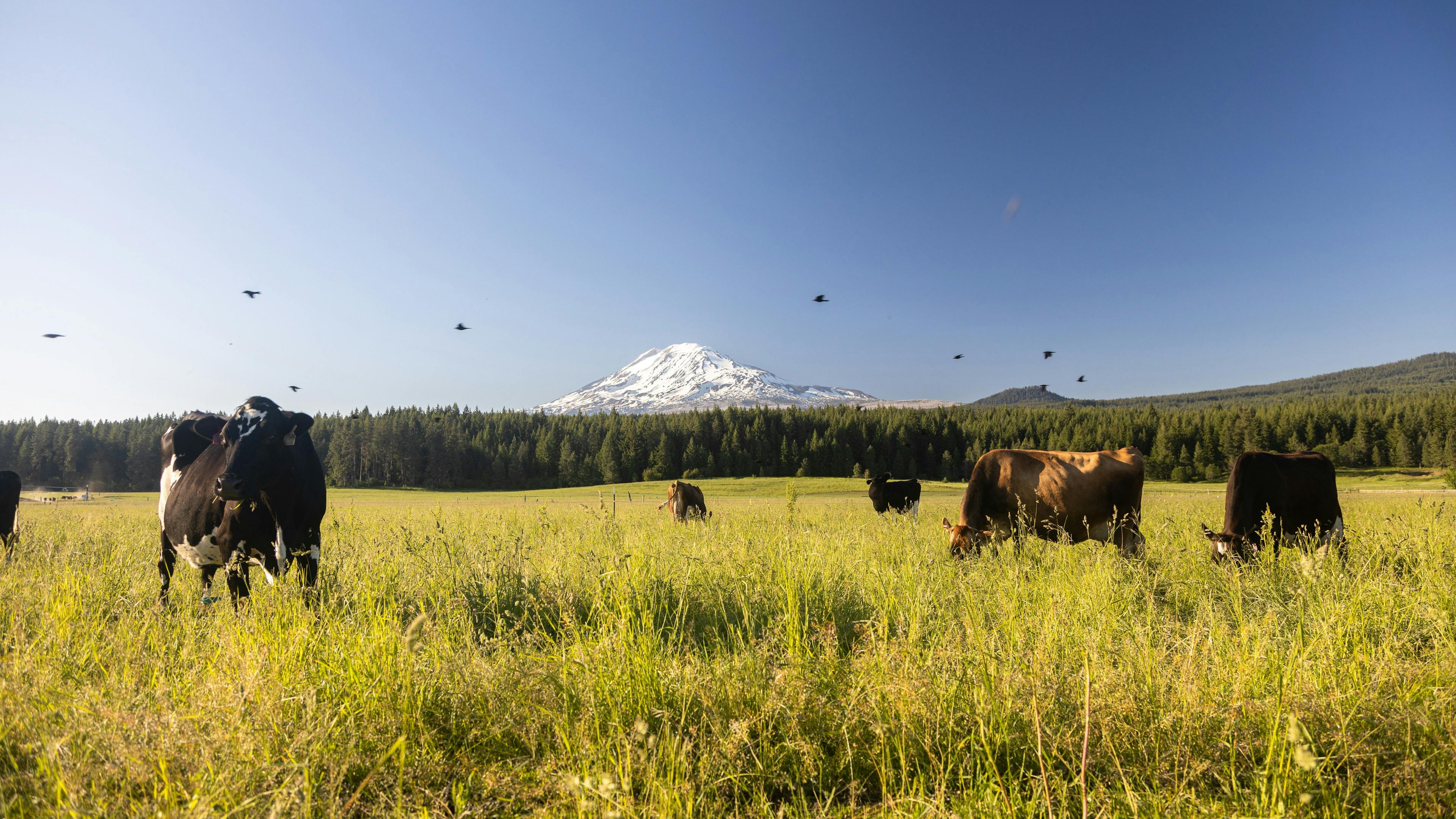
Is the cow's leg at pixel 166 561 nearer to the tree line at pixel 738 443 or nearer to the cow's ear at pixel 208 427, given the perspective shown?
the cow's ear at pixel 208 427

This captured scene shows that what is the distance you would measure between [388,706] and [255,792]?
1.89 ft

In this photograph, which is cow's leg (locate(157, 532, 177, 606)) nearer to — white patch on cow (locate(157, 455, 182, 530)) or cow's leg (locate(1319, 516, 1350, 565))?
white patch on cow (locate(157, 455, 182, 530))

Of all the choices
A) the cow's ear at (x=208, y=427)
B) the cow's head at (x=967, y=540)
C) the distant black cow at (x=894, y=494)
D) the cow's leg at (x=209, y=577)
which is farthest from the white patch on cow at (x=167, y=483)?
the distant black cow at (x=894, y=494)

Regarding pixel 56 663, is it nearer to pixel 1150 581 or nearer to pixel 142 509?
pixel 1150 581

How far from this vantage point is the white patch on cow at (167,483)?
6.00m

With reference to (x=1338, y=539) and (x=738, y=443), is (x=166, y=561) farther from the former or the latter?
(x=738, y=443)

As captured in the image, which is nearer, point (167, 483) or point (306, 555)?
point (306, 555)

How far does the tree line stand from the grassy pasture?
79.0 metres

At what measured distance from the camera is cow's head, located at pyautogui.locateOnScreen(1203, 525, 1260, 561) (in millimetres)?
6387

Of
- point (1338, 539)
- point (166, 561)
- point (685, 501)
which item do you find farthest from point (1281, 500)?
point (685, 501)

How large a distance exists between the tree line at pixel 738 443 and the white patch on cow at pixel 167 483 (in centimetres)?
7721

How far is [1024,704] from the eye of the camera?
2.71 m

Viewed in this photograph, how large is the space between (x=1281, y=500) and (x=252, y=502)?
12.0 metres

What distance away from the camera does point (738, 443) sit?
3777 inches
